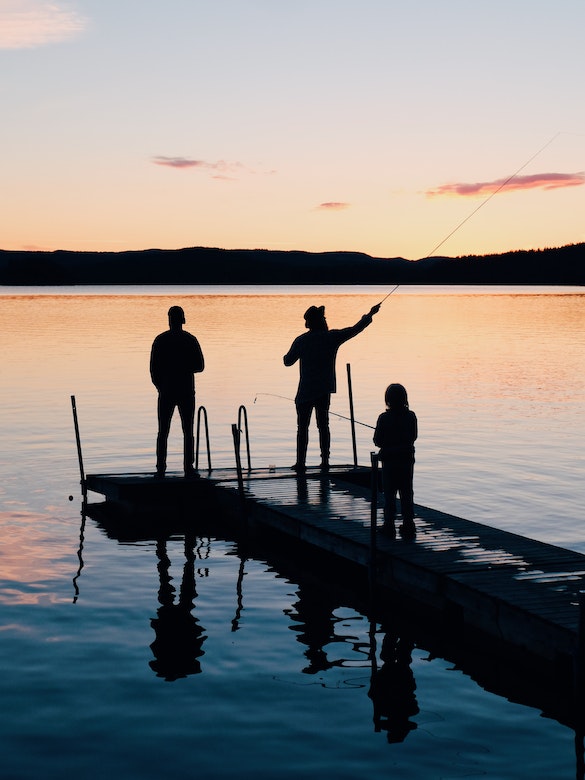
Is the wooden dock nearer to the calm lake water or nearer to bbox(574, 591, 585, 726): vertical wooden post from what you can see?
bbox(574, 591, 585, 726): vertical wooden post

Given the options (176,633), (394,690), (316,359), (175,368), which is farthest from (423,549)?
(175,368)

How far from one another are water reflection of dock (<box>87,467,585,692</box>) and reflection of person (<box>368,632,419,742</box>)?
556 mm

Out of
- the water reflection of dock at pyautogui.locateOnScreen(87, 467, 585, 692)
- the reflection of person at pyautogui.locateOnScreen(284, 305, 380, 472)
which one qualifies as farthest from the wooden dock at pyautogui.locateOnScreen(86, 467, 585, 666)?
the reflection of person at pyautogui.locateOnScreen(284, 305, 380, 472)

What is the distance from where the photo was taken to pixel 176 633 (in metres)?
11.5

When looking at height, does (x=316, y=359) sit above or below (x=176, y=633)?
above

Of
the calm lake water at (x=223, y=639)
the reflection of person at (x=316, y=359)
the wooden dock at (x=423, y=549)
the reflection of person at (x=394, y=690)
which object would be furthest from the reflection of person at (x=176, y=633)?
the reflection of person at (x=316, y=359)

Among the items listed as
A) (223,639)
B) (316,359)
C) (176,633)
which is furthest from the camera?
(316,359)

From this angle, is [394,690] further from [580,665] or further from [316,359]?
[316,359]

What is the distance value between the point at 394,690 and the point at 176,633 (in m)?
2.70

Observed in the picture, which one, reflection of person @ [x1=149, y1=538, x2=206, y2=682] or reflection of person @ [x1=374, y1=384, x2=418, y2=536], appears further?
reflection of person @ [x1=374, y1=384, x2=418, y2=536]

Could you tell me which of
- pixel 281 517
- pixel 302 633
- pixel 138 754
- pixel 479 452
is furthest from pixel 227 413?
pixel 138 754

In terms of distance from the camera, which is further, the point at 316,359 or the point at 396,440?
the point at 316,359

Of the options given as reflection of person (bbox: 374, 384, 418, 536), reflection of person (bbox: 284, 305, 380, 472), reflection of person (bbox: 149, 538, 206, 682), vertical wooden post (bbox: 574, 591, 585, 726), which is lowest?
reflection of person (bbox: 149, 538, 206, 682)

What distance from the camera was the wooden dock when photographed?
377 inches
